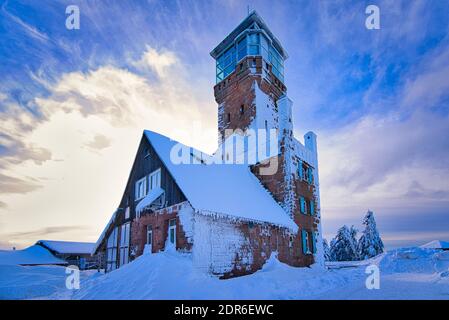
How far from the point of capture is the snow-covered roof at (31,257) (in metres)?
34.1

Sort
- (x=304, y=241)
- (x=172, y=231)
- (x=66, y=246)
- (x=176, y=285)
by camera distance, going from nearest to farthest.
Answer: (x=176, y=285) < (x=172, y=231) < (x=304, y=241) < (x=66, y=246)

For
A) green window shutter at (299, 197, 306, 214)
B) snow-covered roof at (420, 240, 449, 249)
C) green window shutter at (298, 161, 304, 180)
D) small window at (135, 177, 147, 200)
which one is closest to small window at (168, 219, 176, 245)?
small window at (135, 177, 147, 200)

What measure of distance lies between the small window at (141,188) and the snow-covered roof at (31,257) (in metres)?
26.5

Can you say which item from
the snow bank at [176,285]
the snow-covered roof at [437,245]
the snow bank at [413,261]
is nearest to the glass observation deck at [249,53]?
the snow bank at [413,261]

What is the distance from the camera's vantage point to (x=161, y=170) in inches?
580

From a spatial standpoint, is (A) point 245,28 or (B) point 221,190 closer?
(B) point 221,190

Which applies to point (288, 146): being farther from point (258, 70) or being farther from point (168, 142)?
point (168, 142)

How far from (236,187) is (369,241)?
1274 inches

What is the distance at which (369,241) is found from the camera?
40.0 m

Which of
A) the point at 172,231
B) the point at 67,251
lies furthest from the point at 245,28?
the point at 67,251

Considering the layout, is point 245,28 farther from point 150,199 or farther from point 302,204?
point 150,199
